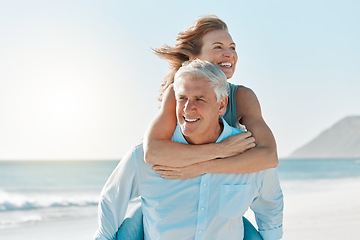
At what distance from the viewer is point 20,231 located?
20.7 ft

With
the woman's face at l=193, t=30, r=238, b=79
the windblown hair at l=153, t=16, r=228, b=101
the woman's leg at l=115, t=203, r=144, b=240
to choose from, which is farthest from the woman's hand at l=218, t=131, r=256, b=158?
the windblown hair at l=153, t=16, r=228, b=101

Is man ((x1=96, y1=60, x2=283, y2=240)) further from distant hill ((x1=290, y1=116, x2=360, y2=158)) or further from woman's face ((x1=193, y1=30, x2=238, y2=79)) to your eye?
distant hill ((x1=290, y1=116, x2=360, y2=158))

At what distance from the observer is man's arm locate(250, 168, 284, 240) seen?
7.40ft

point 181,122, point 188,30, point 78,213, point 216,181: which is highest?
point 188,30

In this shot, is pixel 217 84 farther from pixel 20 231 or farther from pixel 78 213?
pixel 78 213

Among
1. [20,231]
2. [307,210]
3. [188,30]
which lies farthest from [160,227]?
[307,210]

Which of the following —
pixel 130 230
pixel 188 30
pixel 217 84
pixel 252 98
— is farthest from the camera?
pixel 188 30

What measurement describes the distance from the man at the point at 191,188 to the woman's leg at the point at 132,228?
37mm

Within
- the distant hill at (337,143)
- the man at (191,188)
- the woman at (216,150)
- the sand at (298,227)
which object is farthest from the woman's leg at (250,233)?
the distant hill at (337,143)

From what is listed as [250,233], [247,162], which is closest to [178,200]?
[247,162]

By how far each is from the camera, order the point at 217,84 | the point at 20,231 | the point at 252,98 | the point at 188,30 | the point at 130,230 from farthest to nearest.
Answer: the point at 20,231 < the point at 188,30 < the point at 252,98 < the point at 130,230 < the point at 217,84

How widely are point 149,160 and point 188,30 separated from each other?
1.11 m

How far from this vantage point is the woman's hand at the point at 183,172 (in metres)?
2.11

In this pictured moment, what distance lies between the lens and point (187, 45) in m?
2.94
